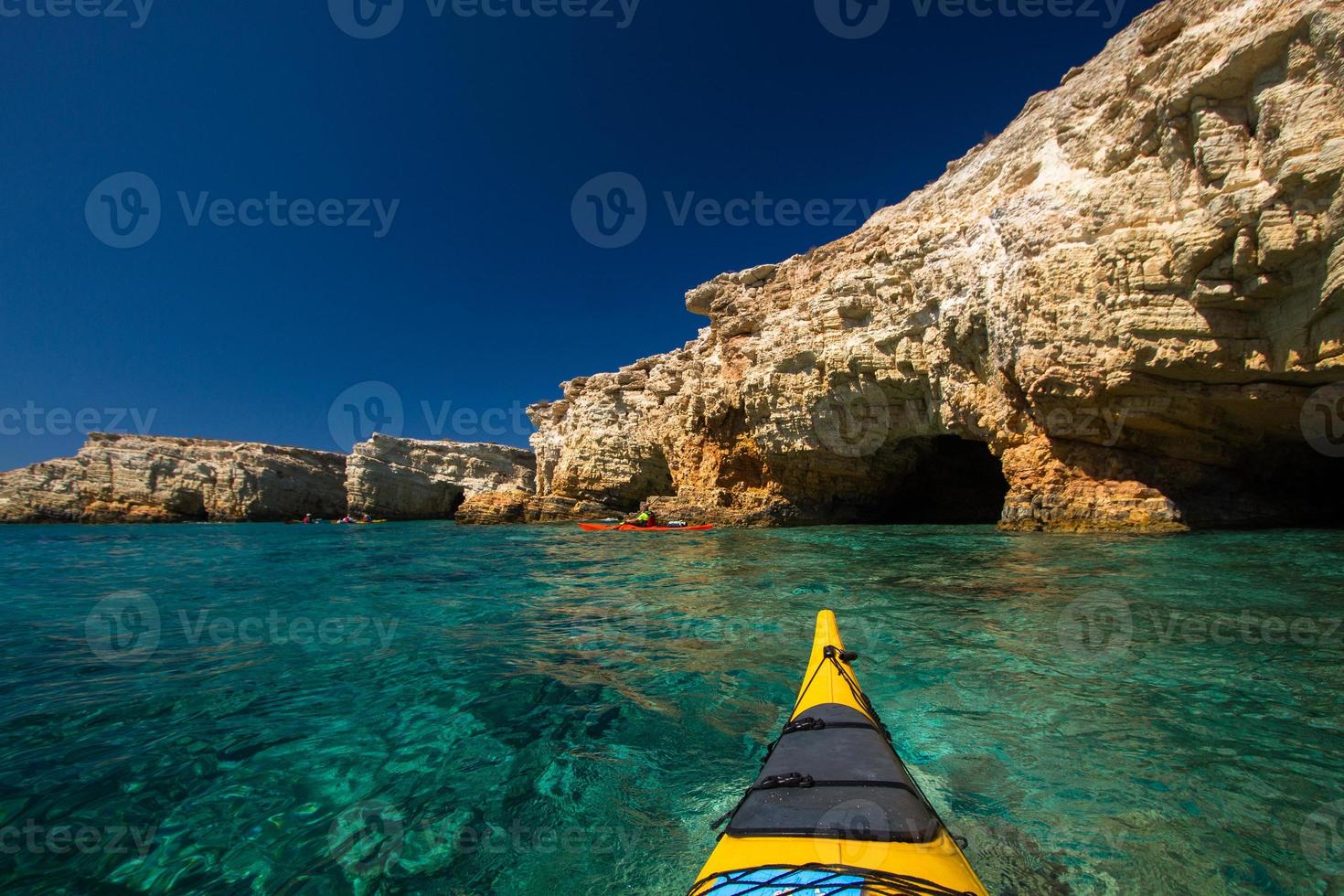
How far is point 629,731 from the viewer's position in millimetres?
4551

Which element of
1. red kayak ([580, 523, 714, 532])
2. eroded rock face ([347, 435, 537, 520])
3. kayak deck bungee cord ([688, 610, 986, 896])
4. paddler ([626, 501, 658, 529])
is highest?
eroded rock face ([347, 435, 537, 520])

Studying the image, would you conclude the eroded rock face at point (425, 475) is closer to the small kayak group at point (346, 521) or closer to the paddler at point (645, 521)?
the small kayak group at point (346, 521)

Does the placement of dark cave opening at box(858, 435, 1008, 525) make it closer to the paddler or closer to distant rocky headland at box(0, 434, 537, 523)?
the paddler

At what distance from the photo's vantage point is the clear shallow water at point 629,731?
2.96 meters

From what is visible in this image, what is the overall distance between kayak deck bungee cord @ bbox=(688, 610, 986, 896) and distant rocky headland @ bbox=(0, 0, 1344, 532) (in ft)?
45.8

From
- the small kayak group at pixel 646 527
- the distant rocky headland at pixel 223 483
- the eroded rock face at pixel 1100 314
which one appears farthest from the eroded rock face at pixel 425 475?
the eroded rock face at pixel 1100 314

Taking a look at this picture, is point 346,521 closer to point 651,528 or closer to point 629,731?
point 651,528

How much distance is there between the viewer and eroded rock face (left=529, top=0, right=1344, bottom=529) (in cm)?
1034

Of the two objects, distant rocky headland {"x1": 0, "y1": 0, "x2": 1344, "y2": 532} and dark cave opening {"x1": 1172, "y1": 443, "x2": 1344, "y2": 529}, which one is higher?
distant rocky headland {"x1": 0, "y1": 0, "x2": 1344, "y2": 532}

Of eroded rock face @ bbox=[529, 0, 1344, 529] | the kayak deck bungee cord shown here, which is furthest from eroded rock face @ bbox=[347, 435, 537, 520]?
the kayak deck bungee cord

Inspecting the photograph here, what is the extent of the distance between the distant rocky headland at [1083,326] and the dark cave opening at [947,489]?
0.13 metres

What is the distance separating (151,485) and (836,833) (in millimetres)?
64072

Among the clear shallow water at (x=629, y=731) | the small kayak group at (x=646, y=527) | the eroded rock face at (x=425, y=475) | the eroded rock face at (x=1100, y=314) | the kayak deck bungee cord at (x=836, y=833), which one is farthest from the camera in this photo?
the eroded rock face at (x=425, y=475)

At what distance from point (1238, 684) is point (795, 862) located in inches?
212
